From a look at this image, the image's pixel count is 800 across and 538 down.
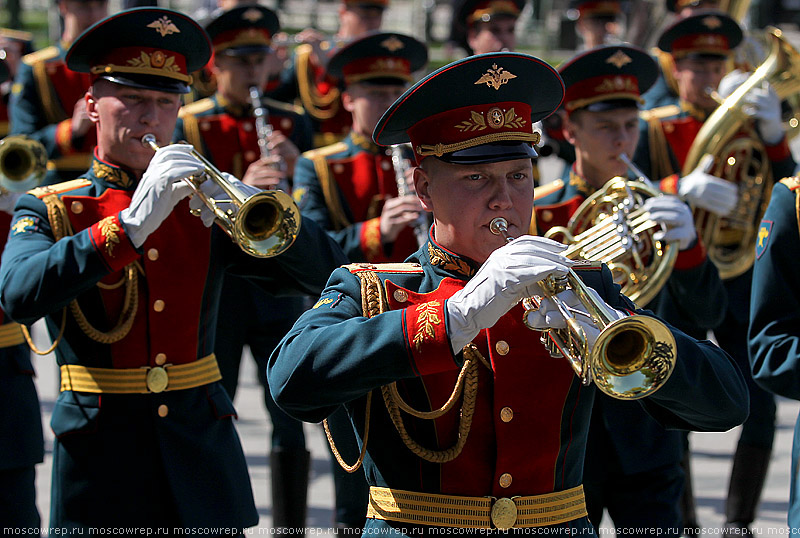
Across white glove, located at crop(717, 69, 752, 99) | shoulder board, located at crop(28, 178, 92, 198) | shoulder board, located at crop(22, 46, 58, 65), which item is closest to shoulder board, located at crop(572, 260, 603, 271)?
shoulder board, located at crop(28, 178, 92, 198)

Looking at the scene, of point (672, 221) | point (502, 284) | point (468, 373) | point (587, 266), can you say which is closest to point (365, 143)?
point (672, 221)

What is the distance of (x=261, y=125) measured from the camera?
21.0 ft

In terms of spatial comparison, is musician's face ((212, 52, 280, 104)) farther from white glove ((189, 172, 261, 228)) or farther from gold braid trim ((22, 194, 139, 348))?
white glove ((189, 172, 261, 228))

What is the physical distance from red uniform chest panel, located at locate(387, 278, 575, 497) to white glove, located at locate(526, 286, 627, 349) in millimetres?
229

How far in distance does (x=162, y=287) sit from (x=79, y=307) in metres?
0.26

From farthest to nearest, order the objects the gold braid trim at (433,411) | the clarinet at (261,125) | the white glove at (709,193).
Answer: the clarinet at (261,125) < the white glove at (709,193) < the gold braid trim at (433,411)

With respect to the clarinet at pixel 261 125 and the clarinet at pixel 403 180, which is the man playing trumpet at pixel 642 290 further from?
the clarinet at pixel 261 125

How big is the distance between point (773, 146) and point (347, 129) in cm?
299

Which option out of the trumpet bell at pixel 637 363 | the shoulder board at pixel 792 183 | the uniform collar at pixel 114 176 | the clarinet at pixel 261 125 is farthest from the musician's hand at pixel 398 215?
the trumpet bell at pixel 637 363

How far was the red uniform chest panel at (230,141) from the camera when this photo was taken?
655 cm

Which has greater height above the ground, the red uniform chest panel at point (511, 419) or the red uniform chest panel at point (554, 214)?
the red uniform chest panel at point (511, 419)

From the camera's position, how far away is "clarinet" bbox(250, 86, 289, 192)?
6289 mm

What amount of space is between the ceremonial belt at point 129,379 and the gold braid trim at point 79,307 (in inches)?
3.9

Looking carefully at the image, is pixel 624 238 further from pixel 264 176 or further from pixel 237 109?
pixel 237 109
